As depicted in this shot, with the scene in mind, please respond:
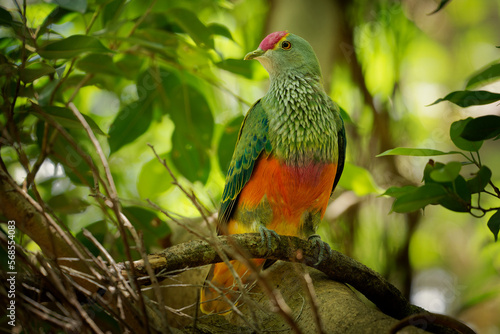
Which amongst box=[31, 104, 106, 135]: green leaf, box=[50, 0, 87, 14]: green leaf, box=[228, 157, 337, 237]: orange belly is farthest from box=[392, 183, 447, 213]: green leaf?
box=[50, 0, 87, 14]: green leaf

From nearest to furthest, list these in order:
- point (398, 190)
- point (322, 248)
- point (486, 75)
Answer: point (486, 75), point (398, 190), point (322, 248)

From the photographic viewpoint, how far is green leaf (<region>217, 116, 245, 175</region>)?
2.78 metres

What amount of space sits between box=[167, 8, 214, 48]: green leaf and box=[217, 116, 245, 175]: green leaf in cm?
57

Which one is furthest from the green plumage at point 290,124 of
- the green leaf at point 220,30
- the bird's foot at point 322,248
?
the bird's foot at point 322,248

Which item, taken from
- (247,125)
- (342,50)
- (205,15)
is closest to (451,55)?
(342,50)

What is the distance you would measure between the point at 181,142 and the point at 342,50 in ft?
5.10

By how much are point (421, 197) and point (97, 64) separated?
160 centimetres

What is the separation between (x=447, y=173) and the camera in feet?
4.43

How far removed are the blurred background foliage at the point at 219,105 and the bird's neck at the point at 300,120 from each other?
37 cm

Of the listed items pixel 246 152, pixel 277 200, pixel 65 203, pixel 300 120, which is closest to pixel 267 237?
pixel 277 200

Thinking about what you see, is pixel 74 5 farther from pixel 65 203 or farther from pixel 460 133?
pixel 460 133

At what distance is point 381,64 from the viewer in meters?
3.82

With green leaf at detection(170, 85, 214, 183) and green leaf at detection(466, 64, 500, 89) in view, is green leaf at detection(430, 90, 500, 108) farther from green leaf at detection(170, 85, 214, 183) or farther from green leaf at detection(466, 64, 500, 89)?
green leaf at detection(170, 85, 214, 183)

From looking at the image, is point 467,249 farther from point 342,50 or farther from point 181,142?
point 181,142
